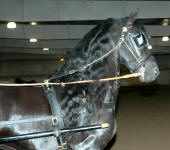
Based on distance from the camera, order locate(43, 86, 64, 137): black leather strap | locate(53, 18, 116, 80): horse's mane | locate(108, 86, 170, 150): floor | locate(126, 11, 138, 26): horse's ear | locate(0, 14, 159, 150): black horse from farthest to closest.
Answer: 1. locate(108, 86, 170, 150): floor
2. locate(126, 11, 138, 26): horse's ear
3. locate(53, 18, 116, 80): horse's mane
4. locate(0, 14, 159, 150): black horse
5. locate(43, 86, 64, 137): black leather strap

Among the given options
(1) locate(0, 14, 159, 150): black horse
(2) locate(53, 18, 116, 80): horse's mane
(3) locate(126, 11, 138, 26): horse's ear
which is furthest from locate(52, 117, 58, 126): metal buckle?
(3) locate(126, 11, 138, 26): horse's ear

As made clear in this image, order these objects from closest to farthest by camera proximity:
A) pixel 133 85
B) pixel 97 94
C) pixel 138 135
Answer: pixel 97 94
pixel 138 135
pixel 133 85

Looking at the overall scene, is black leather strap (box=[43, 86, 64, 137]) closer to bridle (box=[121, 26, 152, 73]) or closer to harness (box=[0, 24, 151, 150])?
harness (box=[0, 24, 151, 150])

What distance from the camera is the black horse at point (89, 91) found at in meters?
3.49

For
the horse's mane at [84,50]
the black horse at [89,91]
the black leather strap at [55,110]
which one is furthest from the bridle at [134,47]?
the black leather strap at [55,110]

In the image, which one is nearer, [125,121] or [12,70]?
[125,121]

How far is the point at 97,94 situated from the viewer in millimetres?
3742

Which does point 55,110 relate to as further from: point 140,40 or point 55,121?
point 140,40

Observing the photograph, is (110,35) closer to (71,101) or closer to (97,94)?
(97,94)

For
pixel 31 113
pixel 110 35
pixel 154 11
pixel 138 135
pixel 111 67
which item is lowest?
pixel 138 135

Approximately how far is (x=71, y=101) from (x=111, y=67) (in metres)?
0.77

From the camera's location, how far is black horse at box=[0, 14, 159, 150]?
3.49m

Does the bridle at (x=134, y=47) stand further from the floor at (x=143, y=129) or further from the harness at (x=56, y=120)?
the floor at (x=143, y=129)

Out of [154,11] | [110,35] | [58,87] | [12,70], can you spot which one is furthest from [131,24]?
[12,70]
